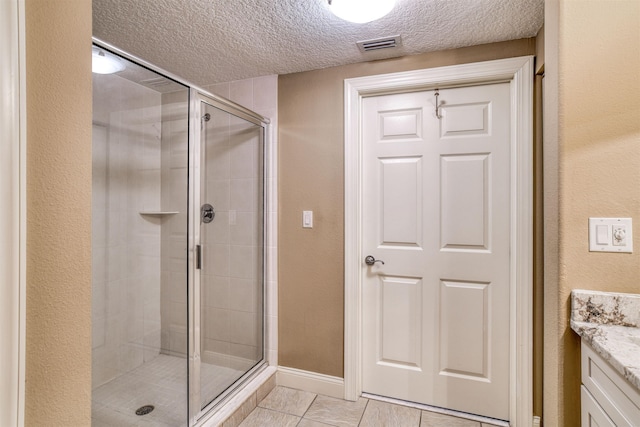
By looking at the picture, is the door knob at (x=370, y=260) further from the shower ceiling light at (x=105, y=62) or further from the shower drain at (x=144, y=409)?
the shower ceiling light at (x=105, y=62)

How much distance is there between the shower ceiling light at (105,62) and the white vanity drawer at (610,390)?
6.59ft

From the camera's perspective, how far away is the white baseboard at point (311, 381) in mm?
2146

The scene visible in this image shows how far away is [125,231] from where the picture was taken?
7.30ft

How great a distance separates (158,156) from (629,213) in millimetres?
2399

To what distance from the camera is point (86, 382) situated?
3.00 feet

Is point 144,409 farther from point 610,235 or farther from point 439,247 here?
point 610,235

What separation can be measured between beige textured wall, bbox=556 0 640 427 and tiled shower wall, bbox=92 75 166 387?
2083 millimetres

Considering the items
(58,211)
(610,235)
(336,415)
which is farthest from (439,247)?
(58,211)

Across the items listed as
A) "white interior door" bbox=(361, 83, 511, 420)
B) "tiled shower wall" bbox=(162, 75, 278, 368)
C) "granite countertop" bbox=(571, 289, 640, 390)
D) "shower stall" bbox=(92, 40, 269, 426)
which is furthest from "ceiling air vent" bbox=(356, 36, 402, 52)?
"granite countertop" bbox=(571, 289, 640, 390)

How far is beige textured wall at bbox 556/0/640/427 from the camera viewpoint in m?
1.04

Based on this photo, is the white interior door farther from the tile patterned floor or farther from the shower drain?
the shower drain

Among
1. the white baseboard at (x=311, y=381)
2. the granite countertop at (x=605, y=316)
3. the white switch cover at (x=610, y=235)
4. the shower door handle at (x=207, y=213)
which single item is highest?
the shower door handle at (x=207, y=213)
